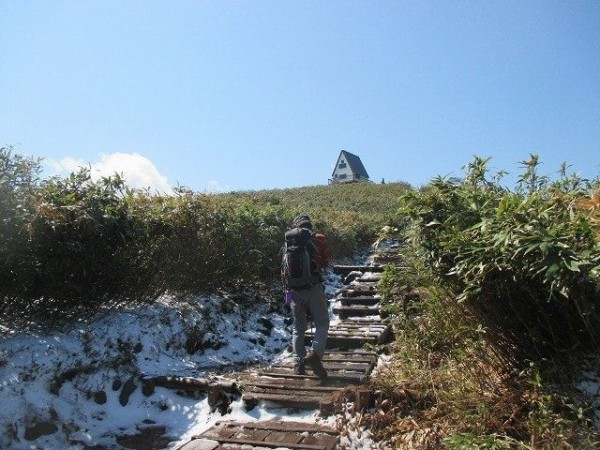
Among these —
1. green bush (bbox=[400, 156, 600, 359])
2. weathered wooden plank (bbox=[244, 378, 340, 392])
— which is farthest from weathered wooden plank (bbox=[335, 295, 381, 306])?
green bush (bbox=[400, 156, 600, 359])

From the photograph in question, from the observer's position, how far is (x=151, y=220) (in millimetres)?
6980

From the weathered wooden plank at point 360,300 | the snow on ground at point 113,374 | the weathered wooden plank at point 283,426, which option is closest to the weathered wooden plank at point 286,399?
the snow on ground at point 113,374

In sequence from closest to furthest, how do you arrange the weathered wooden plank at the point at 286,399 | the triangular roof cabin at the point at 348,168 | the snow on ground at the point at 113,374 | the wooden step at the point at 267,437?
the wooden step at the point at 267,437 → the snow on ground at the point at 113,374 → the weathered wooden plank at the point at 286,399 → the triangular roof cabin at the point at 348,168

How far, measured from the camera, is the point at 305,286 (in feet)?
19.3

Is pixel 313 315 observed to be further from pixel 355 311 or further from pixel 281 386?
pixel 355 311

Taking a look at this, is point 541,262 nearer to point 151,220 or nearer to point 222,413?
point 222,413

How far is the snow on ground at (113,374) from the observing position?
16.0 ft

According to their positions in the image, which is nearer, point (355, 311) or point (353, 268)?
point (355, 311)

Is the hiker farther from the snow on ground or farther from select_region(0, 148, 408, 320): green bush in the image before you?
select_region(0, 148, 408, 320): green bush

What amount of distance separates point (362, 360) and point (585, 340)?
284 cm

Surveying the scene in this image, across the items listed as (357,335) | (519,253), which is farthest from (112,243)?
(519,253)

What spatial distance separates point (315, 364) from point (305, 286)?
858 millimetres

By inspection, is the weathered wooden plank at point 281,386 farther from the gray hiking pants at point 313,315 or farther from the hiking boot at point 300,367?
the gray hiking pants at point 313,315

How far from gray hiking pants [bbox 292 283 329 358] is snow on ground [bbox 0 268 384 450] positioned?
95cm
